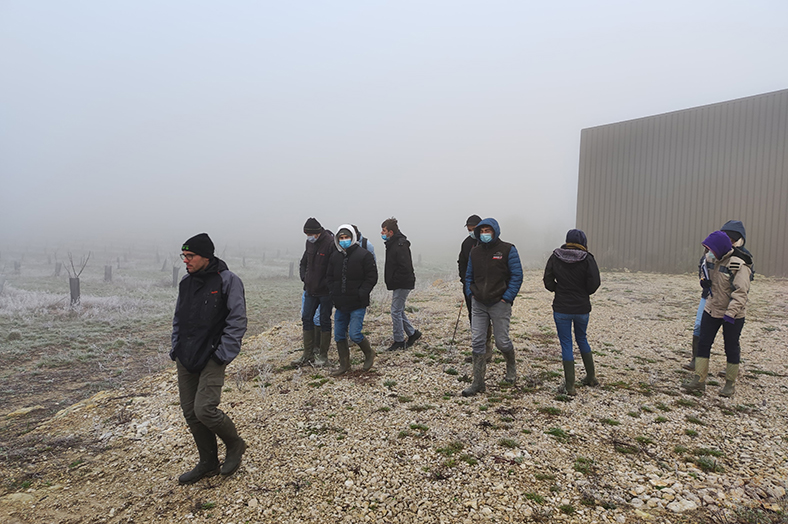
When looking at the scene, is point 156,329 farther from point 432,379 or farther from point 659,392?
point 659,392

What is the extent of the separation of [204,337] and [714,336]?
19.1 feet

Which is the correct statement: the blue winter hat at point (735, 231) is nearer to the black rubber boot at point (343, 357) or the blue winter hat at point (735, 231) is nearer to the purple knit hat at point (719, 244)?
the purple knit hat at point (719, 244)

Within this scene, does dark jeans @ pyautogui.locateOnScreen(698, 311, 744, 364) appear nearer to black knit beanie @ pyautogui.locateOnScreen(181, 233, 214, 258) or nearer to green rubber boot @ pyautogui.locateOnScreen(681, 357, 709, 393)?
green rubber boot @ pyautogui.locateOnScreen(681, 357, 709, 393)

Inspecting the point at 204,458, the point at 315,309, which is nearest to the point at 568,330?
the point at 315,309

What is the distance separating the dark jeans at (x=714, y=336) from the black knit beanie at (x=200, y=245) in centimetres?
582

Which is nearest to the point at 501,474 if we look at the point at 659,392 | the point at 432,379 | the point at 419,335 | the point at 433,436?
the point at 433,436

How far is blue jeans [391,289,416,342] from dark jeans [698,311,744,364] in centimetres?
414

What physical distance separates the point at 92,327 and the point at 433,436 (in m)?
13.2

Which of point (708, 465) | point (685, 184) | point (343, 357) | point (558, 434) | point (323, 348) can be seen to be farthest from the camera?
point (685, 184)

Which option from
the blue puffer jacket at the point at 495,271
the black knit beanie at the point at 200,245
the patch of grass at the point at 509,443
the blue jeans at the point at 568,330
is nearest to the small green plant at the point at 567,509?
the patch of grass at the point at 509,443

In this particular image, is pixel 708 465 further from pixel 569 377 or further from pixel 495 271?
pixel 495 271

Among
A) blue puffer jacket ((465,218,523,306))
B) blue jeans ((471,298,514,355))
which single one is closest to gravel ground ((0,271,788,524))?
blue jeans ((471,298,514,355))

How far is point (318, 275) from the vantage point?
6.23m

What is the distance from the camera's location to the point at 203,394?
10.8ft
